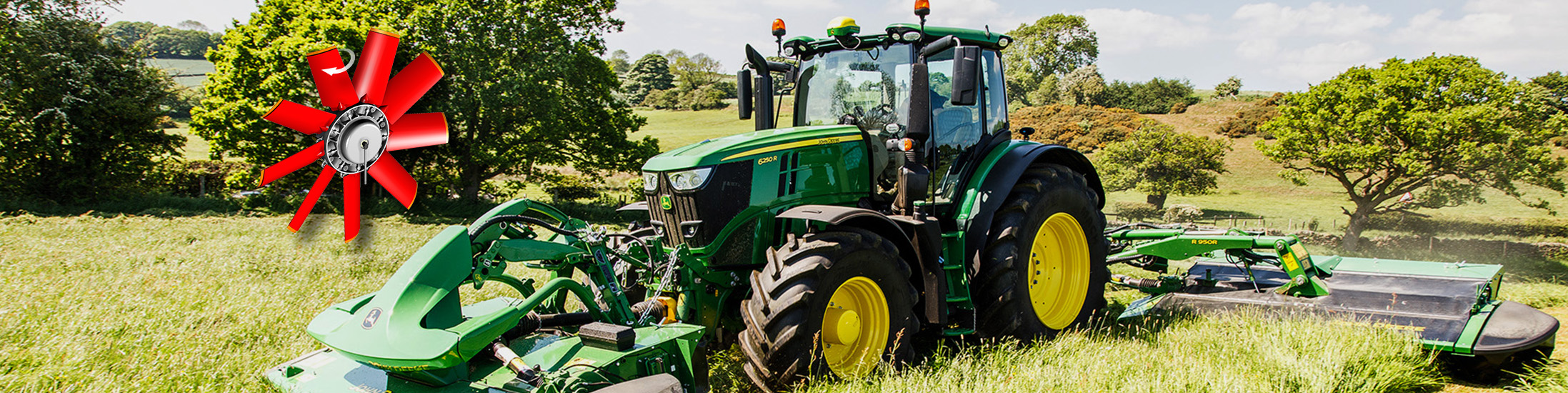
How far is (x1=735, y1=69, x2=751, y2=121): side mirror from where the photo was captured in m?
6.56

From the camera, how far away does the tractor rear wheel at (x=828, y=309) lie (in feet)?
14.0

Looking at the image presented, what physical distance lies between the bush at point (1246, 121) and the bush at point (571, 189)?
33610 mm

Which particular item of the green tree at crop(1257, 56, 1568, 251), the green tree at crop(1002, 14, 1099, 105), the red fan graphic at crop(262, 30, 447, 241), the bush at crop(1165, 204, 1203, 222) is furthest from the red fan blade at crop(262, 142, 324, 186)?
the green tree at crop(1002, 14, 1099, 105)

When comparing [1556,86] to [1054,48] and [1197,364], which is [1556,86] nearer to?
[1197,364]

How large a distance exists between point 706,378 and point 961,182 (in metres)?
2.45

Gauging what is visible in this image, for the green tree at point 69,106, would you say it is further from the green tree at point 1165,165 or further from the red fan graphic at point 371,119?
the green tree at point 1165,165

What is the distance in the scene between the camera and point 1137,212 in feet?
114

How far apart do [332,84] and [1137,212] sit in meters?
35.5

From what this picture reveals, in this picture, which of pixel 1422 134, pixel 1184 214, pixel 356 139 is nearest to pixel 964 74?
pixel 356 139

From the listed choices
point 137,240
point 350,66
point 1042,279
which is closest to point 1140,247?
point 1042,279

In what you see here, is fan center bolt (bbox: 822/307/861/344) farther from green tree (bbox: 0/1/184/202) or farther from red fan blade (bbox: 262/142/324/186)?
green tree (bbox: 0/1/184/202)

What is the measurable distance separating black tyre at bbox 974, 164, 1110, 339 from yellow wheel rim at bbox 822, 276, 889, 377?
3.39ft

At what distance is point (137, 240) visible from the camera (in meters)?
12.4

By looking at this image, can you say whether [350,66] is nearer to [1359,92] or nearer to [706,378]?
[706,378]
